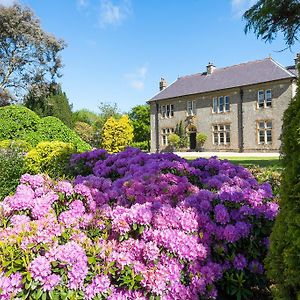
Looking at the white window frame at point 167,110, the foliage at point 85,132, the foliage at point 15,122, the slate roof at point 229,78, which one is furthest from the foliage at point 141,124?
the foliage at point 15,122

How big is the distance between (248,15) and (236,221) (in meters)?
9.93

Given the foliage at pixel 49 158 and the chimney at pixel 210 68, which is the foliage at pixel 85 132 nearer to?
the chimney at pixel 210 68

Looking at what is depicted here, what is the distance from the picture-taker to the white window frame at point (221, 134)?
3544cm

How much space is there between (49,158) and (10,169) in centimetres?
102

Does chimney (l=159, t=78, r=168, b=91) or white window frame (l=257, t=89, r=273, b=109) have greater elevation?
chimney (l=159, t=78, r=168, b=91)

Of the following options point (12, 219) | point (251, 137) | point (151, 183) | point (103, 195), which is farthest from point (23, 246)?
point (251, 137)

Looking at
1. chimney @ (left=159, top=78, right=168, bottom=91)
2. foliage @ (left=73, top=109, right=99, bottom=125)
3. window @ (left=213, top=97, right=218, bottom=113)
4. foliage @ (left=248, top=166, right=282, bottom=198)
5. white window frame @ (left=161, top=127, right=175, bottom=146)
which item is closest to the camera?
foliage @ (left=248, top=166, right=282, bottom=198)

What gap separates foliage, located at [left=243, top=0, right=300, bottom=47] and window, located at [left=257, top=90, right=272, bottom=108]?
21090mm

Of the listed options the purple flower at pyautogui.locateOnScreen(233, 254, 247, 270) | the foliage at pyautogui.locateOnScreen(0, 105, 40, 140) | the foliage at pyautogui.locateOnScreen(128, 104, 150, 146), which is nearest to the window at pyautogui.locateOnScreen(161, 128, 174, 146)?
the foliage at pyautogui.locateOnScreen(128, 104, 150, 146)

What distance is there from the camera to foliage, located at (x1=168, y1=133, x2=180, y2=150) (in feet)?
128

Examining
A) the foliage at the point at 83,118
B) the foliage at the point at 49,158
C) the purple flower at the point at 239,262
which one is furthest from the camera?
the foliage at the point at 83,118

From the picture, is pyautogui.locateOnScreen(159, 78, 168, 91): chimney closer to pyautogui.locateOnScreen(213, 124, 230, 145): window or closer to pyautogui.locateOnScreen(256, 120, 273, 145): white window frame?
pyautogui.locateOnScreen(213, 124, 230, 145): window

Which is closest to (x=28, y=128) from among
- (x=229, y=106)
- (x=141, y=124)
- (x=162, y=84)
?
(x=229, y=106)

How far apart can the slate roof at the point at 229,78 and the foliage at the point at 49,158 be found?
26348 millimetres
